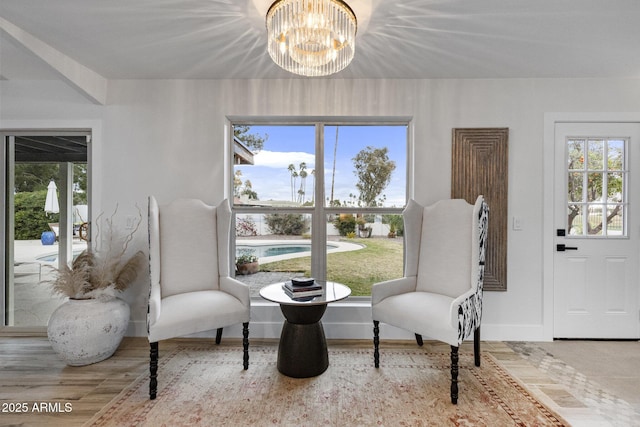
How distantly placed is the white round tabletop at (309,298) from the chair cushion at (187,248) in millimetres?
547

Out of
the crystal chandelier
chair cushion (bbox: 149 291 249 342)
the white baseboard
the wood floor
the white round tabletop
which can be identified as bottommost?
the wood floor

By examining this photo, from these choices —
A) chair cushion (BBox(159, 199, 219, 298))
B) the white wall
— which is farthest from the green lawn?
chair cushion (BBox(159, 199, 219, 298))

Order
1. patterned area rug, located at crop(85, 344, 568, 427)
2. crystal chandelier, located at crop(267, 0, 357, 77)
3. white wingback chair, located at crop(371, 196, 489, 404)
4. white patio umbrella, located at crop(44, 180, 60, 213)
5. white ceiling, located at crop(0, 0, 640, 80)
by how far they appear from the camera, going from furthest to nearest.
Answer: white patio umbrella, located at crop(44, 180, 60, 213)
white wingback chair, located at crop(371, 196, 489, 404)
white ceiling, located at crop(0, 0, 640, 80)
patterned area rug, located at crop(85, 344, 568, 427)
crystal chandelier, located at crop(267, 0, 357, 77)

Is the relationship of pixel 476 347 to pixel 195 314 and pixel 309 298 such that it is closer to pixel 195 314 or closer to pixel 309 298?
pixel 309 298

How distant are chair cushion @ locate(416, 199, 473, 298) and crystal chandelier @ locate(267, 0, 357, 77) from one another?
4.51 feet

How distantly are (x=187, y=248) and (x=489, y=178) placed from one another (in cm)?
256

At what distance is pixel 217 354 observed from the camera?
2.43 meters

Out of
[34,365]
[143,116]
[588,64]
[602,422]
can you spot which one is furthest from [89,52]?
[602,422]

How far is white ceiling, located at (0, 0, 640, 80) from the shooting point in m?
1.79

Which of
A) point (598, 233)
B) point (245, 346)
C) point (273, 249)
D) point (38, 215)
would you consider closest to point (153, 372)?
point (245, 346)

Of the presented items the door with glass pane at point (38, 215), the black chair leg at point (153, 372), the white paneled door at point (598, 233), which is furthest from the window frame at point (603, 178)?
the door with glass pane at point (38, 215)

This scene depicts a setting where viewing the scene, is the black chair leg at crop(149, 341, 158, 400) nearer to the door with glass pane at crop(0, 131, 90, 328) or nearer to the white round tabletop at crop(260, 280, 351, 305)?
the white round tabletop at crop(260, 280, 351, 305)

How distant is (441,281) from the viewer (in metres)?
2.36

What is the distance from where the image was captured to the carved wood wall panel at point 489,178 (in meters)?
2.70
